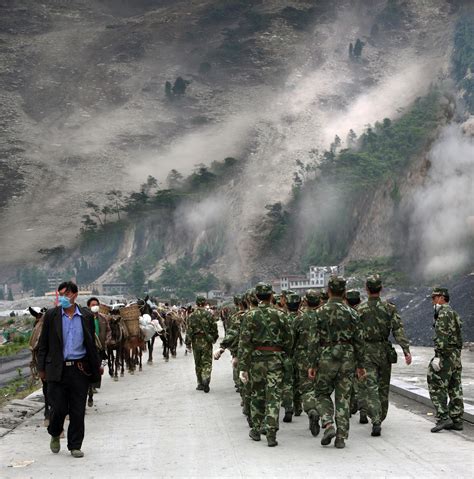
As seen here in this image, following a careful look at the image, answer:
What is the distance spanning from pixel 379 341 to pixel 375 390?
2.34ft

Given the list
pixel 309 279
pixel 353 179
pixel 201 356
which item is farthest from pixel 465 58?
pixel 201 356

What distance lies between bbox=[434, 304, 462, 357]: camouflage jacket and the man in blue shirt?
4523 millimetres

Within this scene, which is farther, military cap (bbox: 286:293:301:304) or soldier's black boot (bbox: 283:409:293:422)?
military cap (bbox: 286:293:301:304)

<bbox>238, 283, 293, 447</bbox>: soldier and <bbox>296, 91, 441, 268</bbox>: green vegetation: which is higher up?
<bbox>296, 91, 441, 268</bbox>: green vegetation

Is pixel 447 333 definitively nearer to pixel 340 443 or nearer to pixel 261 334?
pixel 340 443

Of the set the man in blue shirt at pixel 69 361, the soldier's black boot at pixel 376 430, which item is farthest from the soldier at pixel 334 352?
the man in blue shirt at pixel 69 361

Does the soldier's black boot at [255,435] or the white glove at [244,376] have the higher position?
the white glove at [244,376]

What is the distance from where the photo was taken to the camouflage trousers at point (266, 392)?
985 centimetres

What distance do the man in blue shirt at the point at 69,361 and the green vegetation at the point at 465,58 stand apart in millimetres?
139381

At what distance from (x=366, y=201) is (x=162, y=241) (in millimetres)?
62244

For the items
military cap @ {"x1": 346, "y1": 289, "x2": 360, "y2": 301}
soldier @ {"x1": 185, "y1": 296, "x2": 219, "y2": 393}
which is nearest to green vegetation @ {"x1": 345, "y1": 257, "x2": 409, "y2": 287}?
soldier @ {"x1": 185, "y1": 296, "x2": 219, "y2": 393}

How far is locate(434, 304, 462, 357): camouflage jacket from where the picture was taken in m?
10.8

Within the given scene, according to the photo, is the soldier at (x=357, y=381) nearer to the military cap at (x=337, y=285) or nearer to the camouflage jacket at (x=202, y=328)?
the military cap at (x=337, y=285)

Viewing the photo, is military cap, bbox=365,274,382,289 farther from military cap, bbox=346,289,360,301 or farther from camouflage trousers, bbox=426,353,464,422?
camouflage trousers, bbox=426,353,464,422
